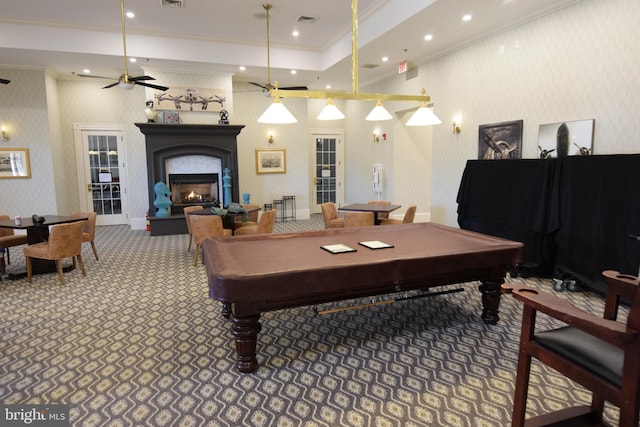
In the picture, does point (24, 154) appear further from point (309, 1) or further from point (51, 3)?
point (309, 1)

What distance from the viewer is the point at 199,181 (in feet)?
29.4

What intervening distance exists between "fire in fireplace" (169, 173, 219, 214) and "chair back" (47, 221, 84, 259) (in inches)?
149

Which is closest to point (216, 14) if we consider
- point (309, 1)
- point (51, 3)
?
point (309, 1)

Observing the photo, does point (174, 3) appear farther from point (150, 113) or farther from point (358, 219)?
point (358, 219)

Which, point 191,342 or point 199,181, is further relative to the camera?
point 199,181

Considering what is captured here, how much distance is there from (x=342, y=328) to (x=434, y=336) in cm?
82

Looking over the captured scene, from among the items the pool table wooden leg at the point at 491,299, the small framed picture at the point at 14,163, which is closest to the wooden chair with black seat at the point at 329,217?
the pool table wooden leg at the point at 491,299

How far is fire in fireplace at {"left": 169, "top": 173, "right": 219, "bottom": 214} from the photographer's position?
872 cm

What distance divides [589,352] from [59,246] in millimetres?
5420

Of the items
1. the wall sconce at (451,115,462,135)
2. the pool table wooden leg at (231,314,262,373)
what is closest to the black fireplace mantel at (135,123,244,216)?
the wall sconce at (451,115,462,135)

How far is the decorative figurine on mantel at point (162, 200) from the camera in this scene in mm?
7986

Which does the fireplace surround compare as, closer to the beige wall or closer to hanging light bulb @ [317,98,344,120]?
the beige wall

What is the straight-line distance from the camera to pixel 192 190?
353 inches

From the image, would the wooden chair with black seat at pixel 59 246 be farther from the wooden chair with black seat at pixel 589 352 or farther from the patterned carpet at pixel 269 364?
the wooden chair with black seat at pixel 589 352
